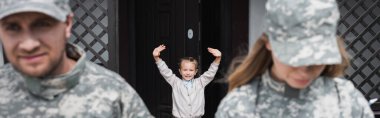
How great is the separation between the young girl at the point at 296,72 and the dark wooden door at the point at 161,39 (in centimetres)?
342

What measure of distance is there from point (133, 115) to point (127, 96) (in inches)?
2.9

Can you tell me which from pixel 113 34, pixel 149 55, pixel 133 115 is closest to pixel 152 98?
pixel 149 55

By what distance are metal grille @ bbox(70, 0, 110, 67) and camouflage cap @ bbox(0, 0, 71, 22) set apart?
316cm

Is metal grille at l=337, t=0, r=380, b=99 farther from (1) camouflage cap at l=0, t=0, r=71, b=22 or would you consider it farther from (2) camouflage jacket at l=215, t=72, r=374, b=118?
(1) camouflage cap at l=0, t=0, r=71, b=22

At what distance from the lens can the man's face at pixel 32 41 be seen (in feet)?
6.20

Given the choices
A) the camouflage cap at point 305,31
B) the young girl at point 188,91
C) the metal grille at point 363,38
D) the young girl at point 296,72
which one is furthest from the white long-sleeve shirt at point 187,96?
the camouflage cap at point 305,31

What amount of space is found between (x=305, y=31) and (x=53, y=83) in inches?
34.4

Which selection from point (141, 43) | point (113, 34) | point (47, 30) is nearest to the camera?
point (47, 30)

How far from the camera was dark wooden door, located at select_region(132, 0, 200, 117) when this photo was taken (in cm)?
563

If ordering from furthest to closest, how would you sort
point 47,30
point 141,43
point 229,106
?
point 141,43 → point 229,106 → point 47,30

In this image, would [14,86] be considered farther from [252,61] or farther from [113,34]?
[113,34]

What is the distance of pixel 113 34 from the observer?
201 inches

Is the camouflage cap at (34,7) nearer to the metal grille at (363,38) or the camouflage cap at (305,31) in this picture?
the camouflage cap at (305,31)

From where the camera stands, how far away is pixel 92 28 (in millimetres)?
5238
